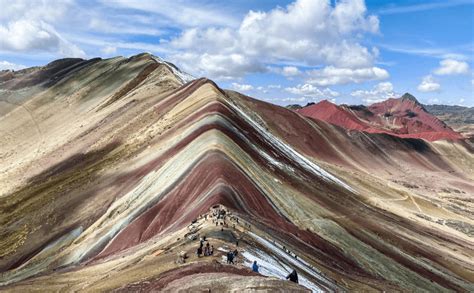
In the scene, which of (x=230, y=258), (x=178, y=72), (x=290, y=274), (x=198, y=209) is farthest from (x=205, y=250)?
(x=178, y=72)

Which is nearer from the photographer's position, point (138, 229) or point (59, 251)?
point (138, 229)

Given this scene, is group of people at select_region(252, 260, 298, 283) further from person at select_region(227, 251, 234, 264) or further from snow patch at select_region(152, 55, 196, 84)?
snow patch at select_region(152, 55, 196, 84)

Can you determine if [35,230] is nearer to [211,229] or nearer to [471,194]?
[211,229]

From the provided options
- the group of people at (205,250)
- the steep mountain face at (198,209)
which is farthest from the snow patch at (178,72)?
the group of people at (205,250)

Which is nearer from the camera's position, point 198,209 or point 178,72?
point 198,209

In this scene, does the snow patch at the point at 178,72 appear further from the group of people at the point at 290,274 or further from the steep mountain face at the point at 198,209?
the group of people at the point at 290,274

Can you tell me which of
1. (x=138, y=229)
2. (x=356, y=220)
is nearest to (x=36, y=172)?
(x=138, y=229)

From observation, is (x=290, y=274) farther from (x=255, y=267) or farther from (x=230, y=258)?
(x=230, y=258)

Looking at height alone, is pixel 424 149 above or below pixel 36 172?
above
